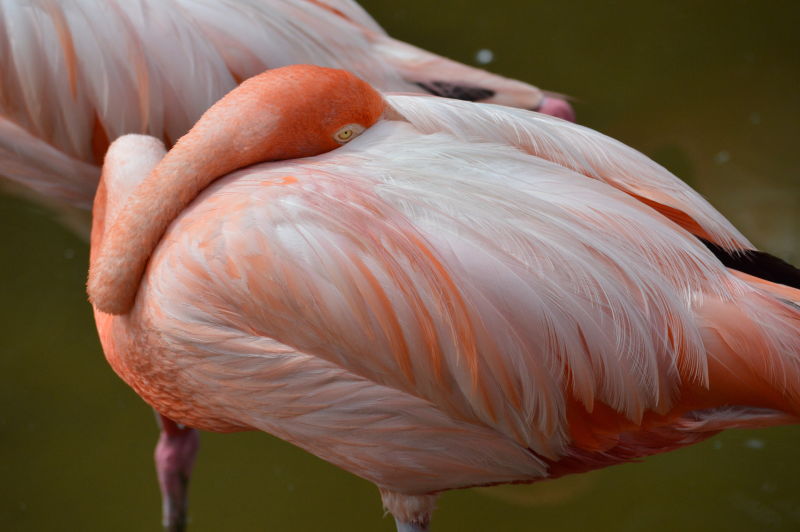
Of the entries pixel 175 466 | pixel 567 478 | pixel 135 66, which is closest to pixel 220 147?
pixel 135 66

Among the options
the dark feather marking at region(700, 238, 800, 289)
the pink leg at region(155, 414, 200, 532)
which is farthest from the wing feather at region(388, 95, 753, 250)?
the pink leg at region(155, 414, 200, 532)

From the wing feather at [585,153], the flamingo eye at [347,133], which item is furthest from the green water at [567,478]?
the flamingo eye at [347,133]

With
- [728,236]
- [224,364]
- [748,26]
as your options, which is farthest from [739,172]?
[224,364]

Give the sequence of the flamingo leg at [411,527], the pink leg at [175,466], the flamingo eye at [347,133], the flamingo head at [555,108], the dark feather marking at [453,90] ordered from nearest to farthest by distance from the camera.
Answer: the flamingo eye at [347,133] → the flamingo leg at [411,527] → the dark feather marking at [453,90] → the flamingo head at [555,108] → the pink leg at [175,466]

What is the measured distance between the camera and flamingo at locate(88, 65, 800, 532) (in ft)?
3.45

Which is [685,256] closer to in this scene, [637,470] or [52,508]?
[637,470]

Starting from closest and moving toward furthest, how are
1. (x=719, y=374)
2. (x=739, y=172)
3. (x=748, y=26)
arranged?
1. (x=719, y=374)
2. (x=739, y=172)
3. (x=748, y=26)

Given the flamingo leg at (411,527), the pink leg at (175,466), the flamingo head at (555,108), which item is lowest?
the pink leg at (175,466)

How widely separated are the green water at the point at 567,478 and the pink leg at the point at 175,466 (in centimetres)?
11

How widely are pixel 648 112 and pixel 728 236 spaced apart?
4.42ft

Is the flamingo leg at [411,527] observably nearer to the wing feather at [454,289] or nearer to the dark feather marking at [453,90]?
the wing feather at [454,289]

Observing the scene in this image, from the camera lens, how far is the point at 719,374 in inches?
41.9

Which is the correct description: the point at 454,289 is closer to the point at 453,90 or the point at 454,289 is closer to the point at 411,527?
the point at 411,527

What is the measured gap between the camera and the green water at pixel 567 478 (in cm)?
193
